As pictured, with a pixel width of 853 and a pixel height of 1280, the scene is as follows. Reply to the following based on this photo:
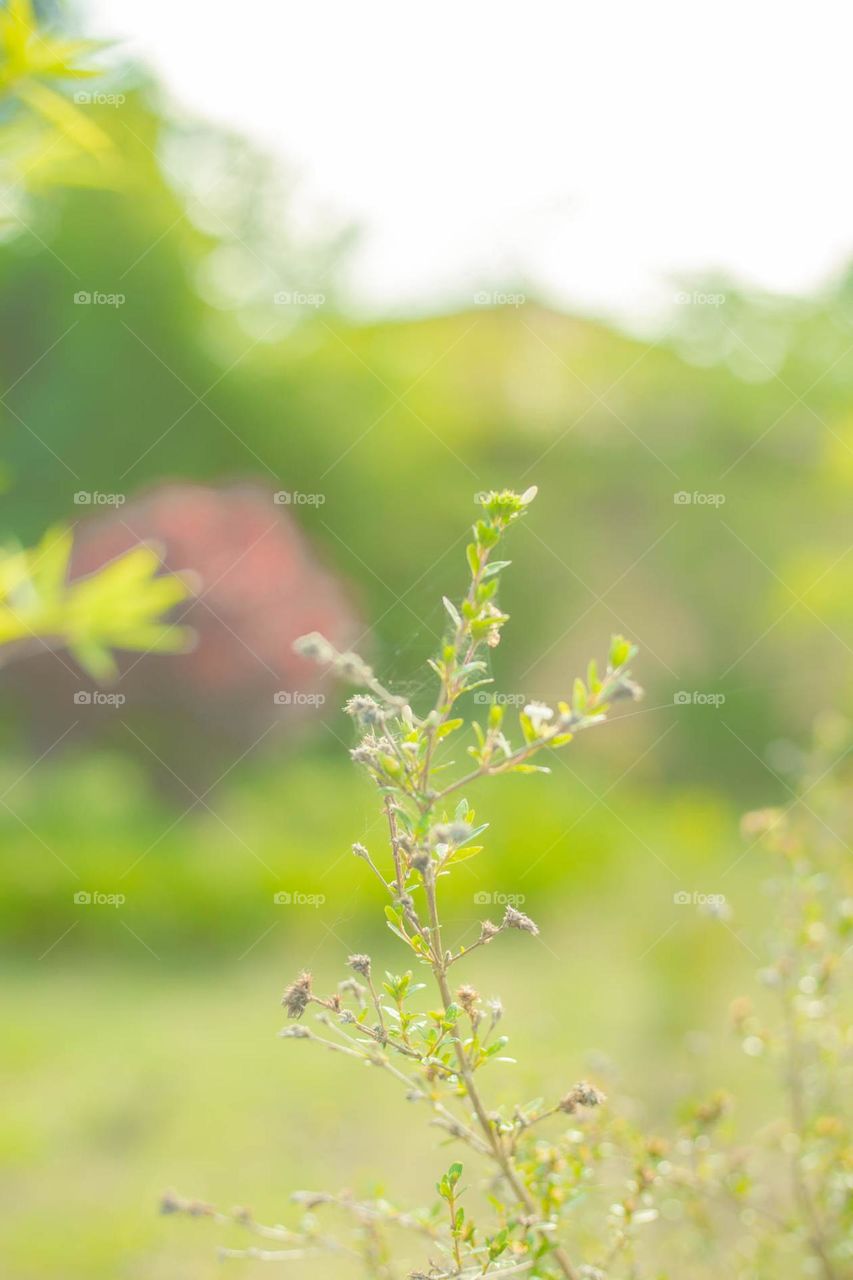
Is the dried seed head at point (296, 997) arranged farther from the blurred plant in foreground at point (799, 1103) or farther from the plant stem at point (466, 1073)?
the blurred plant in foreground at point (799, 1103)

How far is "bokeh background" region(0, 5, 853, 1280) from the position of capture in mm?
1612

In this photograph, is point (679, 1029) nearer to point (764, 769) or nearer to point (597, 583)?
point (764, 769)

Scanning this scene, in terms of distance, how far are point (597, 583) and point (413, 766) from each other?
9.10ft

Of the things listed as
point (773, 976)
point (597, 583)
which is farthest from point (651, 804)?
point (773, 976)

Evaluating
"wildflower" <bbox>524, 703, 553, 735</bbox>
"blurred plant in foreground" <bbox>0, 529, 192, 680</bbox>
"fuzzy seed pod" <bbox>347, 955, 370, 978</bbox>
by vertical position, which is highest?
"blurred plant in foreground" <bbox>0, 529, 192, 680</bbox>

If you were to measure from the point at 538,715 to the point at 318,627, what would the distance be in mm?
2401

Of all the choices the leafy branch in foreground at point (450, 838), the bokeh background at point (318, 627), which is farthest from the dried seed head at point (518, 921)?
the bokeh background at point (318, 627)

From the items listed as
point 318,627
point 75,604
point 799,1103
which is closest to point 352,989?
point 75,604

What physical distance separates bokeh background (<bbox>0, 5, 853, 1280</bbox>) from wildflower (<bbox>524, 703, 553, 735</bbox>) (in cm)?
104

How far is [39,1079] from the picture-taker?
1.57m

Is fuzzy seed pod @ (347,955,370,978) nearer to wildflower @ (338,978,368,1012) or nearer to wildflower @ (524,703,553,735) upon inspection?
wildflower @ (338,978,368,1012)

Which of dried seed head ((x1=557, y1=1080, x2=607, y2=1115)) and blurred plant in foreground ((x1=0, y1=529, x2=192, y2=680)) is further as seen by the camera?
blurred plant in foreground ((x1=0, y1=529, x2=192, y2=680))

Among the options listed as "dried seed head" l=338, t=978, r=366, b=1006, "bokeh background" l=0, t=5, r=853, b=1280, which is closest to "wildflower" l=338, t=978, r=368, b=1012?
"dried seed head" l=338, t=978, r=366, b=1006

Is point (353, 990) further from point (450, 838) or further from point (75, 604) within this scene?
point (75, 604)
